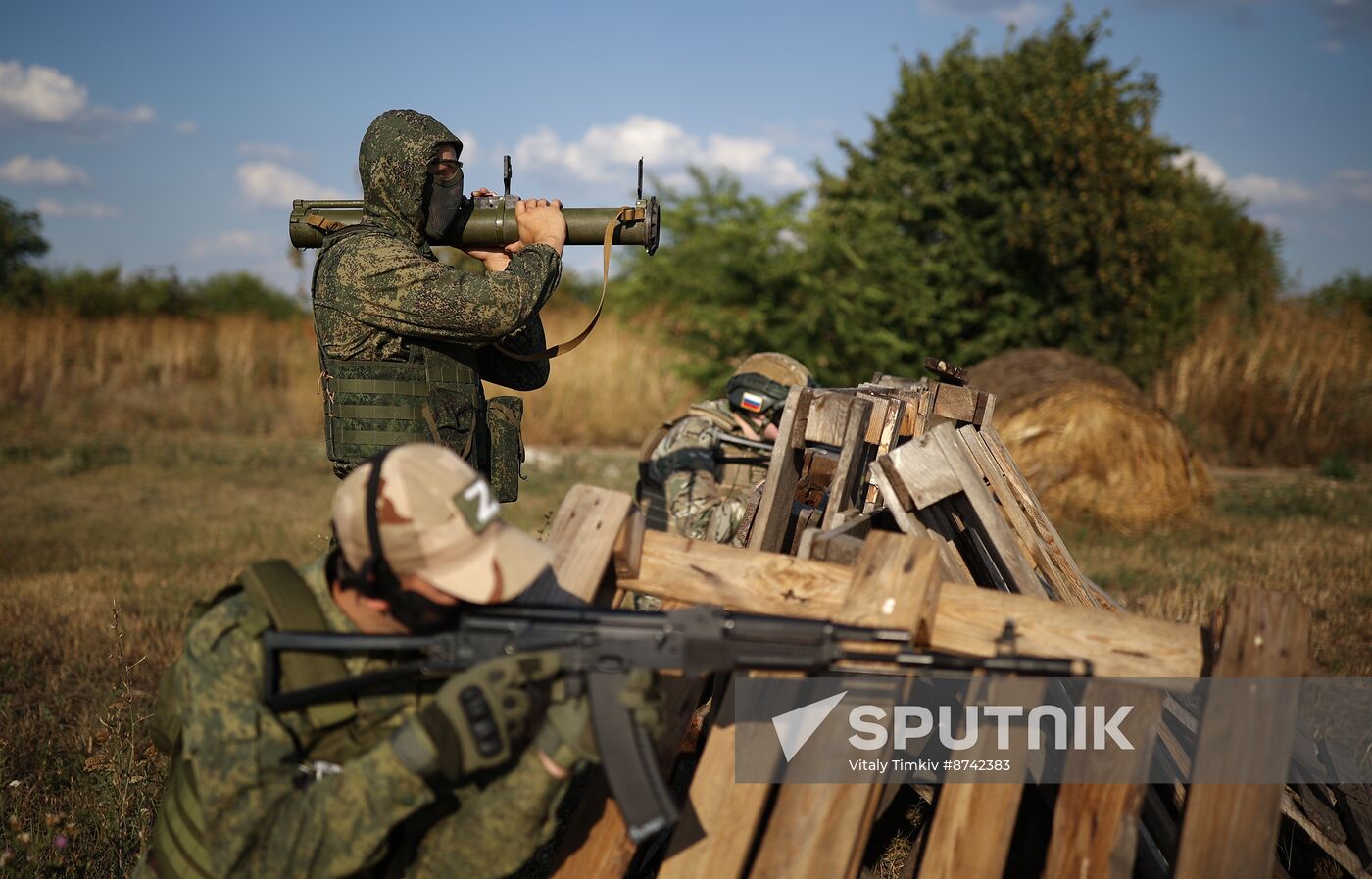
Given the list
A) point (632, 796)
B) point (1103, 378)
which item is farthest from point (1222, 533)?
point (632, 796)

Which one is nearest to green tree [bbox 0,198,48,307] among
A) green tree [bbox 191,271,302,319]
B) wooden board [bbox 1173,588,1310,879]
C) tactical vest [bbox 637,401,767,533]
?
green tree [bbox 191,271,302,319]

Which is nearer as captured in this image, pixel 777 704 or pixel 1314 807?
pixel 777 704

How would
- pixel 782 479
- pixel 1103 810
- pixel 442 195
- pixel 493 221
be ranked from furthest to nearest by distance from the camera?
pixel 493 221 → pixel 442 195 → pixel 782 479 → pixel 1103 810

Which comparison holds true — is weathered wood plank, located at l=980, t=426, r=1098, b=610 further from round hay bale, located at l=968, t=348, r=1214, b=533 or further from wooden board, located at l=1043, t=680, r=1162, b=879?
round hay bale, located at l=968, t=348, r=1214, b=533

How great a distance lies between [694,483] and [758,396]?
746 mm

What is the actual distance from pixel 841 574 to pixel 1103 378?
9728 millimetres

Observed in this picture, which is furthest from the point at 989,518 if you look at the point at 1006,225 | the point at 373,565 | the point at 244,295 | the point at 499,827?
the point at 244,295

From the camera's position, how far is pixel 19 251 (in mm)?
30266

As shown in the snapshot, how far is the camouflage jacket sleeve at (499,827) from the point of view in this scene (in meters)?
2.47

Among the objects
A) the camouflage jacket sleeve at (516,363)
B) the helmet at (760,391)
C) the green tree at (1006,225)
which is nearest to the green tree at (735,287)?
the green tree at (1006,225)

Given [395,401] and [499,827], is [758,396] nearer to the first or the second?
[395,401]

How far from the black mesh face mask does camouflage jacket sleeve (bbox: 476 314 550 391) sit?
0.67 m

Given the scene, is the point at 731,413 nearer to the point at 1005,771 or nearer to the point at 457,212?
the point at 457,212

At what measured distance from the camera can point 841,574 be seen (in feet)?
9.68
